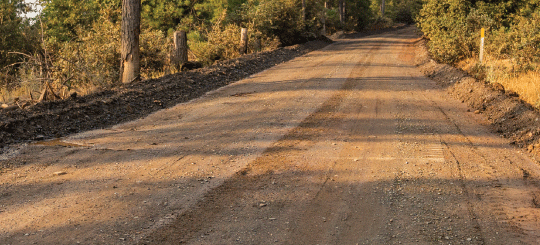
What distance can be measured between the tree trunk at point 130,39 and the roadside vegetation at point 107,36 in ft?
1.71

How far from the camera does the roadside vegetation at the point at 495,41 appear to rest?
12.6 metres

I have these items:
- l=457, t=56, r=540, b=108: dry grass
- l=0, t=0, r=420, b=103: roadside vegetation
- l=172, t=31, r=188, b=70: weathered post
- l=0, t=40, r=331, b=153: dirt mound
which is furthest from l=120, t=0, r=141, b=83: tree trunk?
l=457, t=56, r=540, b=108: dry grass

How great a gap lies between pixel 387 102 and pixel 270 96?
111 inches

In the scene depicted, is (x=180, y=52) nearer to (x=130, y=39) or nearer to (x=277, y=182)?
(x=130, y=39)

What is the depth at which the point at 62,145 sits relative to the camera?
730 centimetres

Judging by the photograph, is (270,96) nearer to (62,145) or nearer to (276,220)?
(62,145)

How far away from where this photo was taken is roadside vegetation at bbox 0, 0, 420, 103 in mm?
12293

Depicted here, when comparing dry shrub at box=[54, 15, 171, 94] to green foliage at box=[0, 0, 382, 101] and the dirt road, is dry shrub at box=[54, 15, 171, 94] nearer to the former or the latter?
green foliage at box=[0, 0, 382, 101]

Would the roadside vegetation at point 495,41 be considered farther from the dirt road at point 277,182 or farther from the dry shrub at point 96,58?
the dry shrub at point 96,58

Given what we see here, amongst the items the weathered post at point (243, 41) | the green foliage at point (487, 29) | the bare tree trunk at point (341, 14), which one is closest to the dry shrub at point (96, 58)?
the weathered post at point (243, 41)

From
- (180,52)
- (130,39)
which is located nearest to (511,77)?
(180,52)

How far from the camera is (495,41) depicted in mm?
15805

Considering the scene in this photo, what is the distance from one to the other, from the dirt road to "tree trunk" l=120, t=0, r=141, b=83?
3757 mm

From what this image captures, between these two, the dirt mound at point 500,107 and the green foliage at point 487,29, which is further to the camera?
the green foliage at point 487,29
